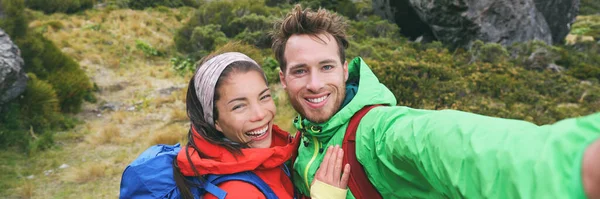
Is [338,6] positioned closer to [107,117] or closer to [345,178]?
[107,117]

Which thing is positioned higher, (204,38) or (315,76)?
(315,76)

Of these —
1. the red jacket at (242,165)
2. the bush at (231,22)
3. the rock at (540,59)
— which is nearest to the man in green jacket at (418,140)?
the red jacket at (242,165)

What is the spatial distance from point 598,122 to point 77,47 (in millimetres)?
14392

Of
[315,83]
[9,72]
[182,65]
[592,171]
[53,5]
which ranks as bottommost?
[53,5]

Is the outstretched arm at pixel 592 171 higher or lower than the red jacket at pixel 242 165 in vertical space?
higher

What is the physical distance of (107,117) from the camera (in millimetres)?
8750

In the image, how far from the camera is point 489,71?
434 inches

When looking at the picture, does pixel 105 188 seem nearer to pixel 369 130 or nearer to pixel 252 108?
pixel 252 108

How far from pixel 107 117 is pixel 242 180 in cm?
821

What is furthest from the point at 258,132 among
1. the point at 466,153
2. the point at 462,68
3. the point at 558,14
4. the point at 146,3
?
the point at 146,3

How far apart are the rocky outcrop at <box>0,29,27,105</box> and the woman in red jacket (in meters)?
6.19

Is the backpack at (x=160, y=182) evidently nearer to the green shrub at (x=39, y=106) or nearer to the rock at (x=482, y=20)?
the green shrub at (x=39, y=106)

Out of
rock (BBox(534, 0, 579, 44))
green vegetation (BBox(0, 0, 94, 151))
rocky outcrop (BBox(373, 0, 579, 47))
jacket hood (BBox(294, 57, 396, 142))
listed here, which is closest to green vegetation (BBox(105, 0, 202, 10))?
green vegetation (BBox(0, 0, 94, 151))

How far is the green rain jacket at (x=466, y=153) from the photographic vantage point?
716mm
